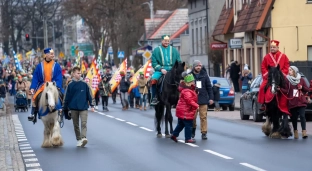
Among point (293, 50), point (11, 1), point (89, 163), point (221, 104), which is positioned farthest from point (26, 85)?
point (11, 1)

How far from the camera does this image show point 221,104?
3625cm

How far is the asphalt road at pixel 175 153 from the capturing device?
1375 cm

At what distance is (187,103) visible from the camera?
1772 centimetres

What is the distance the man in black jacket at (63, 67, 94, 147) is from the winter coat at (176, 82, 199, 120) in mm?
1772

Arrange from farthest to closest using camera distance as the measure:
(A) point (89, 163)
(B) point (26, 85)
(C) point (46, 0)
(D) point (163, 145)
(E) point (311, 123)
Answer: (C) point (46, 0)
(B) point (26, 85)
(E) point (311, 123)
(D) point (163, 145)
(A) point (89, 163)

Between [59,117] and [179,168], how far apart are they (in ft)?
18.3

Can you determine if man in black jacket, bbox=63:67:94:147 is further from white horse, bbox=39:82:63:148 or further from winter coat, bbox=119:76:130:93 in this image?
winter coat, bbox=119:76:130:93

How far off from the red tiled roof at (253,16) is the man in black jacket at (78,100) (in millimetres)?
25853

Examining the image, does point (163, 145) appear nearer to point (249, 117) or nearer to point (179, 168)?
point (179, 168)

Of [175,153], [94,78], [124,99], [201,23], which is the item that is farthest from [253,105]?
[201,23]

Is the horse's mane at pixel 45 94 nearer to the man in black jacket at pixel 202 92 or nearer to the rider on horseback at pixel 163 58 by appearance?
the rider on horseback at pixel 163 58

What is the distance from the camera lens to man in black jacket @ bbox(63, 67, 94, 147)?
17781 mm

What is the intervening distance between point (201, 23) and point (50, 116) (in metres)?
46.5

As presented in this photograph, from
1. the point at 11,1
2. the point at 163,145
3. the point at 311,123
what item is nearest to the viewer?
the point at 163,145
